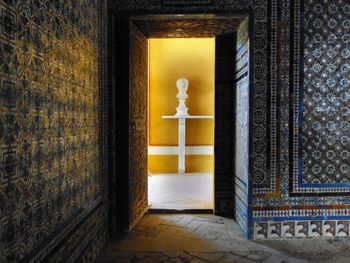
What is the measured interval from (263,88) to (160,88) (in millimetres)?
4898

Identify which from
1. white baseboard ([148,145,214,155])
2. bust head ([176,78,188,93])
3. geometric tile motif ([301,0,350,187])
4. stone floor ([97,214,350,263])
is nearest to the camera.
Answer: stone floor ([97,214,350,263])

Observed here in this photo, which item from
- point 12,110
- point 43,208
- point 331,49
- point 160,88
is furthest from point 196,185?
point 12,110

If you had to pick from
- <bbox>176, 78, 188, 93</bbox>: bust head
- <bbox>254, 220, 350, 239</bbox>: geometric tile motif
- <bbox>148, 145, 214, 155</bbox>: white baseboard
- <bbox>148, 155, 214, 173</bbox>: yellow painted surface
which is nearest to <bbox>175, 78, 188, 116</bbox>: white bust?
<bbox>176, 78, 188, 93</bbox>: bust head

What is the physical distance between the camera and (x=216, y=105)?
4414 millimetres

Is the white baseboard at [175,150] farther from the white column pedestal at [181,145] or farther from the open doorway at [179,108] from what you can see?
the white column pedestal at [181,145]

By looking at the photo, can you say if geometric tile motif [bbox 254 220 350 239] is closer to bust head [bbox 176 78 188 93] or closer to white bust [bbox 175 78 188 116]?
white bust [bbox 175 78 188 116]

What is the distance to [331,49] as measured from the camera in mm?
3625

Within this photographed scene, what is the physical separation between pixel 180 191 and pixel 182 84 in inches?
119

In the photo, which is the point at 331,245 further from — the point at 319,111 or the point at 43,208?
the point at 43,208

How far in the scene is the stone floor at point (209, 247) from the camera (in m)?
3.12

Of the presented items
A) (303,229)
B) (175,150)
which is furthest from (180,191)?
(303,229)

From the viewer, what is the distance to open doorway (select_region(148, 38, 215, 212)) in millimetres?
8219

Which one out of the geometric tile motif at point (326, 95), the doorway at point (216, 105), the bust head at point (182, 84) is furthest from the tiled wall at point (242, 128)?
the bust head at point (182, 84)

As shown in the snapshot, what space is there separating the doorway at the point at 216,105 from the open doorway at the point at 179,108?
3632mm
